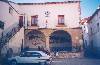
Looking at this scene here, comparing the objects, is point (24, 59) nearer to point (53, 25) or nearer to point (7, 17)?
point (7, 17)

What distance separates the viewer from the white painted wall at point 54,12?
120 feet

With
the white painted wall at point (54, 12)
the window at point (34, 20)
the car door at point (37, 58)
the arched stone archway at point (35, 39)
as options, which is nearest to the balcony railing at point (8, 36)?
the arched stone archway at point (35, 39)

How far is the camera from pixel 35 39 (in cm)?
3716

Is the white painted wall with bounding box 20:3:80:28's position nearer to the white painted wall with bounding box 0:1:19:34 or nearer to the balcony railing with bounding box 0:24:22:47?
the white painted wall with bounding box 0:1:19:34

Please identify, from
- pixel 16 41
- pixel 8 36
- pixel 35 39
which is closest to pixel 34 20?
pixel 35 39

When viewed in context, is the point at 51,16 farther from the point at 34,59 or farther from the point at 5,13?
the point at 34,59

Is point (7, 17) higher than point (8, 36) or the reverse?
higher

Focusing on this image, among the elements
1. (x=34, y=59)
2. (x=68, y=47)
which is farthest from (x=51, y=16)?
(x=34, y=59)

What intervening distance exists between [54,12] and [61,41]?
16.8 ft

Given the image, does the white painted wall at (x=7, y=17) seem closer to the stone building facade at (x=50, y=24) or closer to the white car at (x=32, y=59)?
the stone building facade at (x=50, y=24)

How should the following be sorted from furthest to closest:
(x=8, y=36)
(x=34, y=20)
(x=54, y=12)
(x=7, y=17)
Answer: (x=34, y=20), (x=54, y=12), (x=7, y=17), (x=8, y=36)

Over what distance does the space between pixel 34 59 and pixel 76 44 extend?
15.9 meters

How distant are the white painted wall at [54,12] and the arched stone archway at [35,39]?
1.55m

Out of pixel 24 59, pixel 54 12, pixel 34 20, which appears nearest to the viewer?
pixel 24 59
